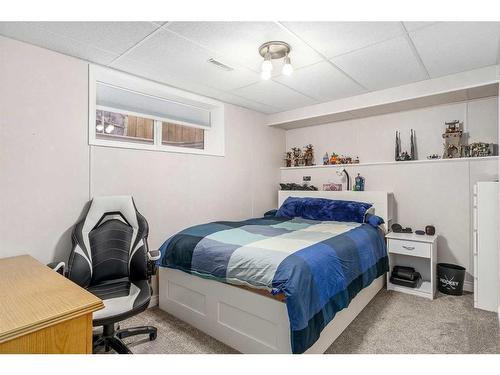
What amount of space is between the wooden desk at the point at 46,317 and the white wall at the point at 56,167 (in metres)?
0.93

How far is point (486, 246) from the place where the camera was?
264cm

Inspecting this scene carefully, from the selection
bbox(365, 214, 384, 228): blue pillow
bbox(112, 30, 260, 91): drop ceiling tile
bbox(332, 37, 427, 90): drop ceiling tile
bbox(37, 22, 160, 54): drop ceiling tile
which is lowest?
bbox(365, 214, 384, 228): blue pillow

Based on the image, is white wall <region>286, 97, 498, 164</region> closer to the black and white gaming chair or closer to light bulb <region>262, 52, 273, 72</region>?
light bulb <region>262, 52, 273, 72</region>

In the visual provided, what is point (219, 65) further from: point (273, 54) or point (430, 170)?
point (430, 170)

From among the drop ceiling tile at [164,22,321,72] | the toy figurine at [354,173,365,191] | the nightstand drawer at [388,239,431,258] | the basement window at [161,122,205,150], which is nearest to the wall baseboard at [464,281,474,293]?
the nightstand drawer at [388,239,431,258]

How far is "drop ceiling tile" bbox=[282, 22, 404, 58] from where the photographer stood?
77.2 inches

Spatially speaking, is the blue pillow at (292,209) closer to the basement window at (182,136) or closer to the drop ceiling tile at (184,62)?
the basement window at (182,136)

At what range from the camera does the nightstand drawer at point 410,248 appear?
2.97 m

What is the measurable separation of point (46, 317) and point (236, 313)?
1291 mm

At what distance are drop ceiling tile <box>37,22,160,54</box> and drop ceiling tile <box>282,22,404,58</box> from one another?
1.06 m

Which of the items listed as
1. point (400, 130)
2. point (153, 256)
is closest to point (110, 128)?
point (153, 256)

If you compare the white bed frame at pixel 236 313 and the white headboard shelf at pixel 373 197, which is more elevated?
the white headboard shelf at pixel 373 197

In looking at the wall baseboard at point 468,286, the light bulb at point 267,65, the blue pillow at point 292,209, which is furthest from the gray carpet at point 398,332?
the light bulb at point 267,65
